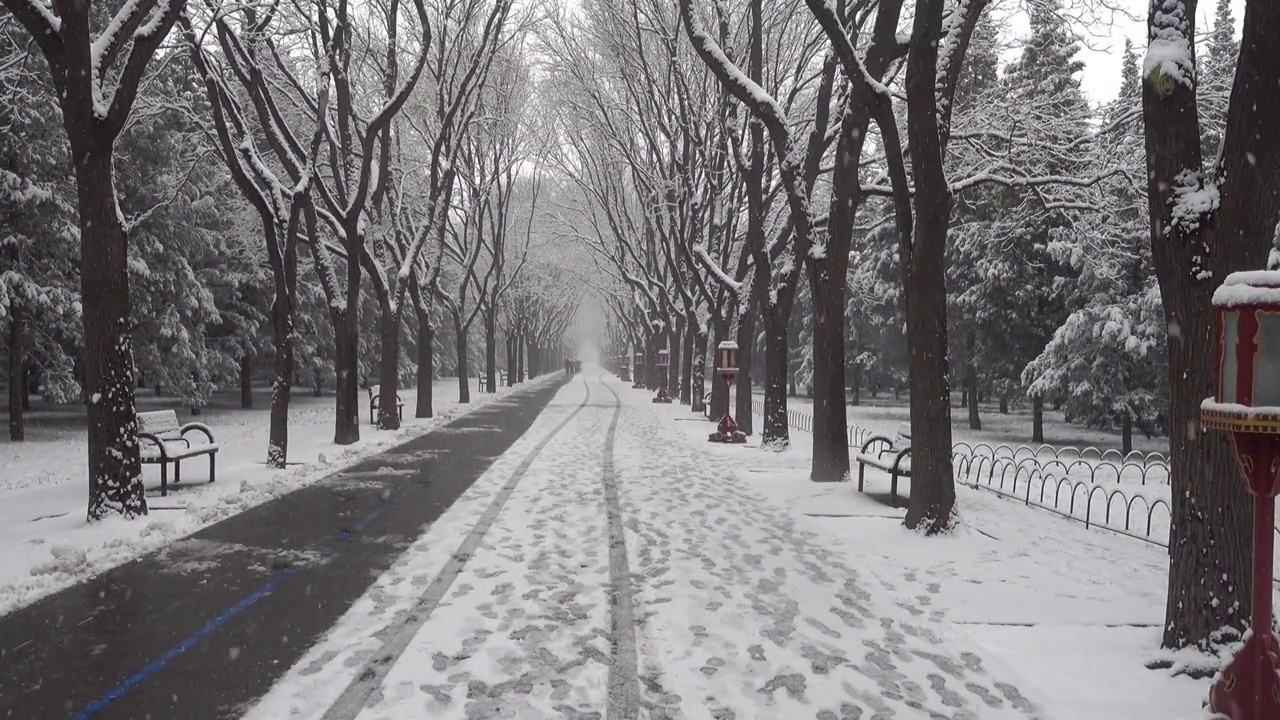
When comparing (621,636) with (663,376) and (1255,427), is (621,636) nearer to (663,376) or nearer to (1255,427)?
(1255,427)

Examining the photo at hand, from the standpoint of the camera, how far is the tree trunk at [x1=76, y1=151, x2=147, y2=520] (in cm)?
857

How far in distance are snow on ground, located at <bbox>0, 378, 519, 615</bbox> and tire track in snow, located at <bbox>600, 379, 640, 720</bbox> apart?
452cm

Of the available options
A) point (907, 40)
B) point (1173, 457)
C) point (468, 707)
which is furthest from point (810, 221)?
point (468, 707)

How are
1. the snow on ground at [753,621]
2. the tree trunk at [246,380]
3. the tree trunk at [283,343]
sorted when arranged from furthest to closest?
1. the tree trunk at [246,380]
2. the tree trunk at [283,343]
3. the snow on ground at [753,621]

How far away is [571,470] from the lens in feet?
43.3

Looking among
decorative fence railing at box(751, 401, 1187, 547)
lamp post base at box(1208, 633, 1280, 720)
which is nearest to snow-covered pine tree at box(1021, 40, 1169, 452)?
decorative fence railing at box(751, 401, 1187, 547)

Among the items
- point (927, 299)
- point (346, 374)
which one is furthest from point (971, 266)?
point (927, 299)

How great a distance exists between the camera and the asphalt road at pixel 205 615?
14.9 feet

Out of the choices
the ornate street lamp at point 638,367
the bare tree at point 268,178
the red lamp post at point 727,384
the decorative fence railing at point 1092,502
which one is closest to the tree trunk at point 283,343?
the bare tree at point 268,178

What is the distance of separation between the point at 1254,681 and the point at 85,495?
40.4 ft

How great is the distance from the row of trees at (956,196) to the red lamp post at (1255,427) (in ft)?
3.16

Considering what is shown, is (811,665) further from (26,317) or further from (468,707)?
(26,317)

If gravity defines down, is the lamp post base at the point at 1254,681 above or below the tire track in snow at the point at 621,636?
above

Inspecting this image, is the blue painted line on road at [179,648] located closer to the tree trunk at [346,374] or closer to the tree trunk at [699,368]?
the tree trunk at [346,374]
